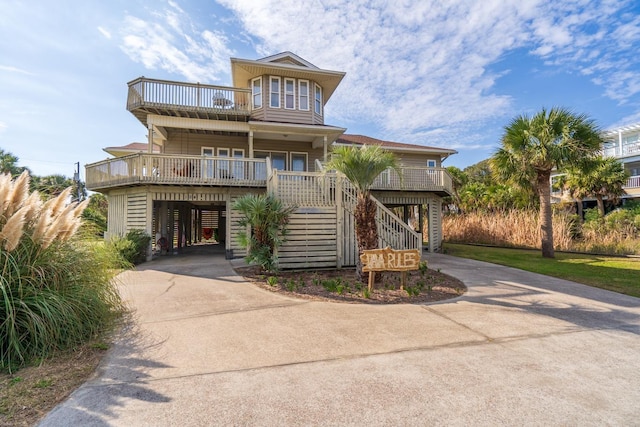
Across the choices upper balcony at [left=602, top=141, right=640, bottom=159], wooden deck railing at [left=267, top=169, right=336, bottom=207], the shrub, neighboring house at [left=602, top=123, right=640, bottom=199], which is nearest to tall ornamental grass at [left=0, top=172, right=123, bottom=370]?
the shrub

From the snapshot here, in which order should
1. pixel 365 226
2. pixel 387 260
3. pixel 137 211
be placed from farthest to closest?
pixel 137 211 → pixel 365 226 → pixel 387 260

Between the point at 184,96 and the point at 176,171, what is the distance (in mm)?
3844

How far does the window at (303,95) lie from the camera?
16.3 metres

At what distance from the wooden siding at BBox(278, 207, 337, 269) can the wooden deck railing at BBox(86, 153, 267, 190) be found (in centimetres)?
448

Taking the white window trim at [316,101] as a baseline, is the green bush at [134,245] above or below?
below

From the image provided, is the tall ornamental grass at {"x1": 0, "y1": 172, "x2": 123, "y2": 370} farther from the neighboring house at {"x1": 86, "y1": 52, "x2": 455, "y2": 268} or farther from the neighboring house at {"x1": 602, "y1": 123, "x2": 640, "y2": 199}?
the neighboring house at {"x1": 602, "y1": 123, "x2": 640, "y2": 199}

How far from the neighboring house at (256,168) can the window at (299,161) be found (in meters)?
0.06

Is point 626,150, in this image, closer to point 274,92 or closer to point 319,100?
point 319,100

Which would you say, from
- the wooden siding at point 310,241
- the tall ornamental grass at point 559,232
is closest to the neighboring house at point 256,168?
the wooden siding at point 310,241

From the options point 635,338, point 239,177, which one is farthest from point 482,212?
point 635,338

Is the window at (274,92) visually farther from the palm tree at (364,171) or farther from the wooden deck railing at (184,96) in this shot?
the palm tree at (364,171)

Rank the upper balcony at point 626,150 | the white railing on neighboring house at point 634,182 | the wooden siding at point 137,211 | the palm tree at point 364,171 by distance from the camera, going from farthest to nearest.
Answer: the upper balcony at point 626,150
the white railing on neighboring house at point 634,182
the wooden siding at point 137,211
the palm tree at point 364,171

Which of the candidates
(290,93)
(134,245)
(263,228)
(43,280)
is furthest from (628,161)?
(43,280)

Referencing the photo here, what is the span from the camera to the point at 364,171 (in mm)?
7293
